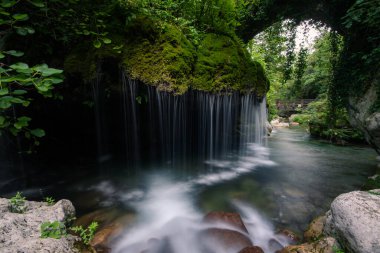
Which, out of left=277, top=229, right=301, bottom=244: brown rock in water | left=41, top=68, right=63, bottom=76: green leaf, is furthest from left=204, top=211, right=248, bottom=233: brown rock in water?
left=41, top=68, right=63, bottom=76: green leaf

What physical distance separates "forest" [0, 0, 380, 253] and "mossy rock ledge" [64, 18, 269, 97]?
0.03m

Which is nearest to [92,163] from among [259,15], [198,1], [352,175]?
[198,1]

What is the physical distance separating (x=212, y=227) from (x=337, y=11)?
716 centimetres

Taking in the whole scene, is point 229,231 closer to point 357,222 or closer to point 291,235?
point 291,235

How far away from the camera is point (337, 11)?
5691 millimetres

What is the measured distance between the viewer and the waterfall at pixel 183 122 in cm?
467

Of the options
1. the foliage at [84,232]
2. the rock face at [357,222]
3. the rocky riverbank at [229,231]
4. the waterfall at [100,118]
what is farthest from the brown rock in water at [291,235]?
the waterfall at [100,118]

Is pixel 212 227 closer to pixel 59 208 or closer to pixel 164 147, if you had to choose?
pixel 59 208

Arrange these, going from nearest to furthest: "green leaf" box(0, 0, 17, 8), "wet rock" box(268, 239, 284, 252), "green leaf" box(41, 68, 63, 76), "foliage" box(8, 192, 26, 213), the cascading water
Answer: "green leaf" box(41, 68, 63, 76) < "green leaf" box(0, 0, 17, 8) < "foliage" box(8, 192, 26, 213) < "wet rock" box(268, 239, 284, 252) < the cascading water

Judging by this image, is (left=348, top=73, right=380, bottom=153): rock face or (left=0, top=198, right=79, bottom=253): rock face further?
(left=348, top=73, right=380, bottom=153): rock face

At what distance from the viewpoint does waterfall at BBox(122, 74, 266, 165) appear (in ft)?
15.3

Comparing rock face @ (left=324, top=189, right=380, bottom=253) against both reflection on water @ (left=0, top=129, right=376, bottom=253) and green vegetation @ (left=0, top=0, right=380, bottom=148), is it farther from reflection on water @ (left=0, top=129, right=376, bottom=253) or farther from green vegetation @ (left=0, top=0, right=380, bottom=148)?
green vegetation @ (left=0, top=0, right=380, bottom=148)

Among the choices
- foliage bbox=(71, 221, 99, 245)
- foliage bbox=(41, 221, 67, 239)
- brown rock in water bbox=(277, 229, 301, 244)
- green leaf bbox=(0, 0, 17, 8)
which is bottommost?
brown rock in water bbox=(277, 229, 301, 244)

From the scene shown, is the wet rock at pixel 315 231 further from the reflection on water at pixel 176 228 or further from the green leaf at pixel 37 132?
the green leaf at pixel 37 132
